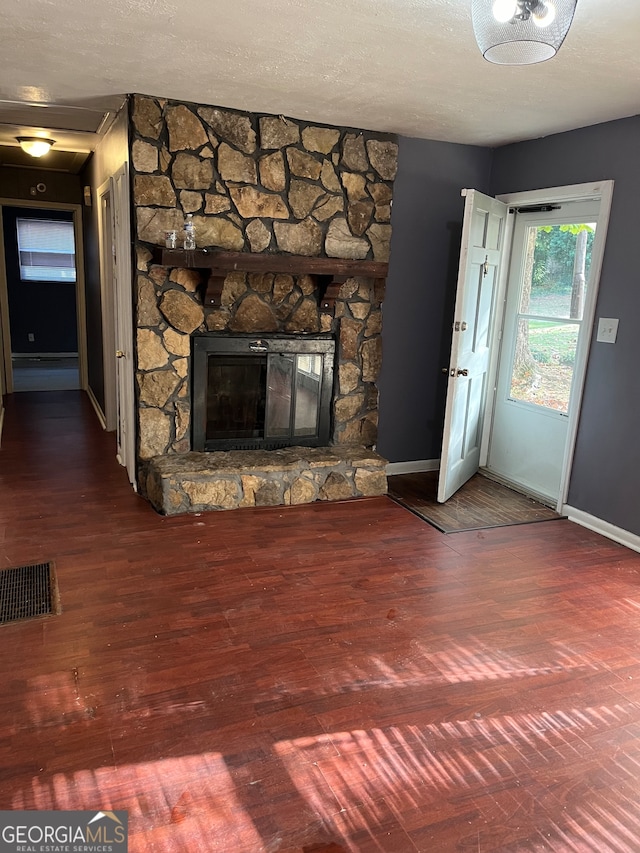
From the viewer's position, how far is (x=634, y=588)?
3154 millimetres

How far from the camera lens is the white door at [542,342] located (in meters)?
4.06

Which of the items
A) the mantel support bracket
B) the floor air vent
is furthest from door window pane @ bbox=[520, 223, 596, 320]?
the floor air vent

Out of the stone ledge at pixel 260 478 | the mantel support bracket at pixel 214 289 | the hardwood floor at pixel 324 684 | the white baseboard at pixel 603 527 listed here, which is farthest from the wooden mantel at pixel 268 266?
the white baseboard at pixel 603 527

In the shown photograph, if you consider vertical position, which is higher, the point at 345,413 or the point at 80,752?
the point at 345,413

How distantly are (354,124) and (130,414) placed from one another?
233 centimetres

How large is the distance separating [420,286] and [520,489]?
5.33 feet

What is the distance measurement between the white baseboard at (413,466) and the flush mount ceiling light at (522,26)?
3380 millimetres

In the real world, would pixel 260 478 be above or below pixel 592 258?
below

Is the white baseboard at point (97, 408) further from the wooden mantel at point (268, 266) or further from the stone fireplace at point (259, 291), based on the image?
the wooden mantel at point (268, 266)

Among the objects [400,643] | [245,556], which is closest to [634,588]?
[400,643]

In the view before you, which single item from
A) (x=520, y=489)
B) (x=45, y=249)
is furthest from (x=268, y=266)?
(x=45, y=249)

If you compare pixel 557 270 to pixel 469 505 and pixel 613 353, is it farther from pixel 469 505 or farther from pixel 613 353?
pixel 469 505

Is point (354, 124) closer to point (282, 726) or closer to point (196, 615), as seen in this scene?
point (196, 615)

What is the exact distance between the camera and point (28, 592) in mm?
2834
